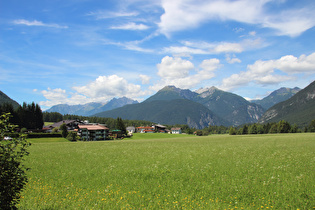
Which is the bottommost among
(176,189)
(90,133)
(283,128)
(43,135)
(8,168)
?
(283,128)

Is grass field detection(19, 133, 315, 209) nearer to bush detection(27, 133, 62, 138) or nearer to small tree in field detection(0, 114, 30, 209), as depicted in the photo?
small tree in field detection(0, 114, 30, 209)

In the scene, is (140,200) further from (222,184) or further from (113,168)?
(113,168)

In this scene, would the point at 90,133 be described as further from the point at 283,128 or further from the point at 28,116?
the point at 283,128

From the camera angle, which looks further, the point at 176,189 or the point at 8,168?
the point at 176,189

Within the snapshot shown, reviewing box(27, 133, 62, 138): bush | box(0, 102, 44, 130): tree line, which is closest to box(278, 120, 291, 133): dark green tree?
box(27, 133, 62, 138): bush

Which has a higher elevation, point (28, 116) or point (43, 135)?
point (28, 116)

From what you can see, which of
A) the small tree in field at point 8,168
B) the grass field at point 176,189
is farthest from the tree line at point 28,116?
the small tree in field at point 8,168

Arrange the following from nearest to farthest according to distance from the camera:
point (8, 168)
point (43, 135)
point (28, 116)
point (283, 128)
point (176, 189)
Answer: point (8, 168) → point (176, 189) → point (43, 135) → point (28, 116) → point (283, 128)

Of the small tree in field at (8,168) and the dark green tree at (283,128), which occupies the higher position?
the small tree in field at (8,168)

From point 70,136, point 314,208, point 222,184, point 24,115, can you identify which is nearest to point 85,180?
point 222,184

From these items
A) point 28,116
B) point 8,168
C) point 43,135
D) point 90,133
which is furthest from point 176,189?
point 28,116

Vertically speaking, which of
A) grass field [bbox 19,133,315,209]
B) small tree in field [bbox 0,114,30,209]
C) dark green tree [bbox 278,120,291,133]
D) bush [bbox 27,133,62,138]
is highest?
small tree in field [bbox 0,114,30,209]

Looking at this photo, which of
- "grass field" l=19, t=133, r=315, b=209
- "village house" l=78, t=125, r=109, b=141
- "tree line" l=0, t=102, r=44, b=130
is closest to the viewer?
"grass field" l=19, t=133, r=315, b=209

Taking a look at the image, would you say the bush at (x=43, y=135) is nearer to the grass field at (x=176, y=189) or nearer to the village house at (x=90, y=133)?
the village house at (x=90, y=133)
